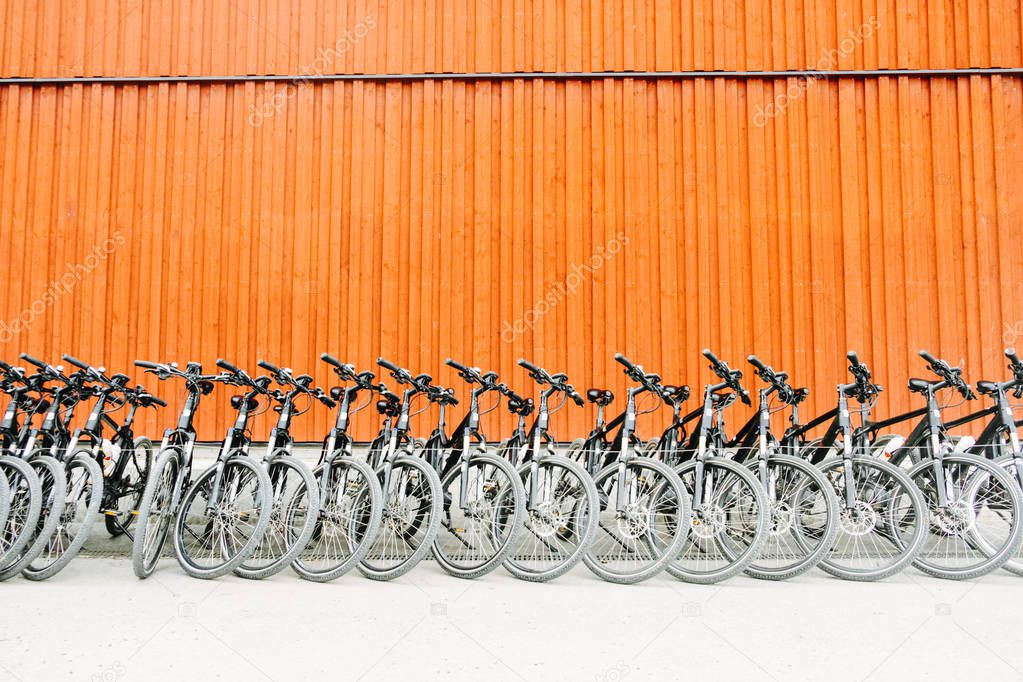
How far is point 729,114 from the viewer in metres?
7.48

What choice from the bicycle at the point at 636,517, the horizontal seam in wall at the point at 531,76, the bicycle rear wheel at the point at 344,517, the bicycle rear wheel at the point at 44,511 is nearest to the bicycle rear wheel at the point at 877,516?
the bicycle at the point at 636,517

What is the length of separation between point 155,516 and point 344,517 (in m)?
1.00

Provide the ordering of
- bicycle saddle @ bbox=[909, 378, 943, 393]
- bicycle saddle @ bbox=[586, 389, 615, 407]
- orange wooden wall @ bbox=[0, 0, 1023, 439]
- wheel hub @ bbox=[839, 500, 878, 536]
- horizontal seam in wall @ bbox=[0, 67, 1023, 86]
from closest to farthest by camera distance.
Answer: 1. wheel hub @ bbox=[839, 500, 878, 536]
2. bicycle saddle @ bbox=[909, 378, 943, 393]
3. bicycle saddle @ bbox=[586, 389, 615, 407]
4. orange wooden wall @ bbox=[0, 0, 1023, 439]
5. horizontal seam in wall @ bbox=[0, 67, 1023, 86]

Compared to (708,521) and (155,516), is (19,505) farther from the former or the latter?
(708,521)

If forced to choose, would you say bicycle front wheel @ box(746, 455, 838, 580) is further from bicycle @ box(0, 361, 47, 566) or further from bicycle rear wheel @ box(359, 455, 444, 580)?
bicycle @ box(0, 361, 47, 566)

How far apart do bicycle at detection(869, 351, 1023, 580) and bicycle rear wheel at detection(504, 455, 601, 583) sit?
172 centimetres

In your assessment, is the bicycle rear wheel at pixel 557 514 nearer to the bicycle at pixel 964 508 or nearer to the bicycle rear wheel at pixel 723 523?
the bicycle rear wheel at pixel 723 523

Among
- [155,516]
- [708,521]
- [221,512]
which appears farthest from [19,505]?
[708,521]

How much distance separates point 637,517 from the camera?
4102 mm

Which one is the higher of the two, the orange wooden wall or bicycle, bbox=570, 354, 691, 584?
the orange wooden wall

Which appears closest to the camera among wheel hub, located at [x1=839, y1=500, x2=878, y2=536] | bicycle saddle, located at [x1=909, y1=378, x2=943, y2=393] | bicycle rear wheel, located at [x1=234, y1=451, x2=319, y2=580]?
wheel hub, located at [x1=839, y1=500, x2=878, y2=536]

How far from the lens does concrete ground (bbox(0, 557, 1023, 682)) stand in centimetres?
298

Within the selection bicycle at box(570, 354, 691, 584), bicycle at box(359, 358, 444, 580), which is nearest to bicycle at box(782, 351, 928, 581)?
bicycle at box(570, 354, 691, 584)

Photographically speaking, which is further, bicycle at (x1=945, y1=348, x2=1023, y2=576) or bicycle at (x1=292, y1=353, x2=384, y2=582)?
bicycle at (x1=945, y1=348, x2=1023, y2=576)
